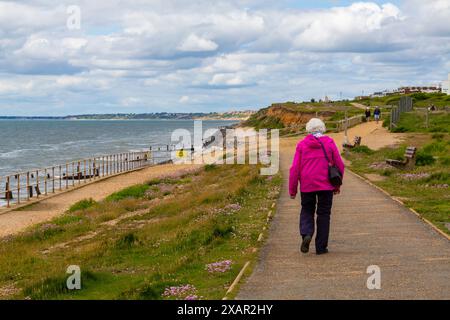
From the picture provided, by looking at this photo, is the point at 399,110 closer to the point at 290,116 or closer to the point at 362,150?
the point at 362,150

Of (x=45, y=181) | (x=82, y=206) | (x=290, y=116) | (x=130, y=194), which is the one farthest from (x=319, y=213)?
(x=290, y=116)

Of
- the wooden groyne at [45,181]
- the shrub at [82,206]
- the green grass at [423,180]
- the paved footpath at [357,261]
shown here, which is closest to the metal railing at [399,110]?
the green grass at [423,180]

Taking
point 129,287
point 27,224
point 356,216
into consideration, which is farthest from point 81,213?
point 129,287

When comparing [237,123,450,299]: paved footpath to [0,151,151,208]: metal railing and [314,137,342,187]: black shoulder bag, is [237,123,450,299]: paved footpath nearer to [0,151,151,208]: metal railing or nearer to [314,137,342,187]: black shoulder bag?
[314,137,342,187]: black shoulder bag

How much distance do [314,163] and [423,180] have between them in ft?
32.7

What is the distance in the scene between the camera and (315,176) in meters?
9.34

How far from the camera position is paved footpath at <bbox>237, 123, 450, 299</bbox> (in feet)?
25.0

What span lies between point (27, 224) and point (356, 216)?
1487 cm

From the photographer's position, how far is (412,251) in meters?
9.75

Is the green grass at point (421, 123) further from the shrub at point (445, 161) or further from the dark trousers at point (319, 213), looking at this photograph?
the dark trousers at point (319, 213)

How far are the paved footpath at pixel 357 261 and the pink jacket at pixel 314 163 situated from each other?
1.05 metres

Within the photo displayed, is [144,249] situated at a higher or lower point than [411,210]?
lower

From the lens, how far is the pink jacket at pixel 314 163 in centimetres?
933
